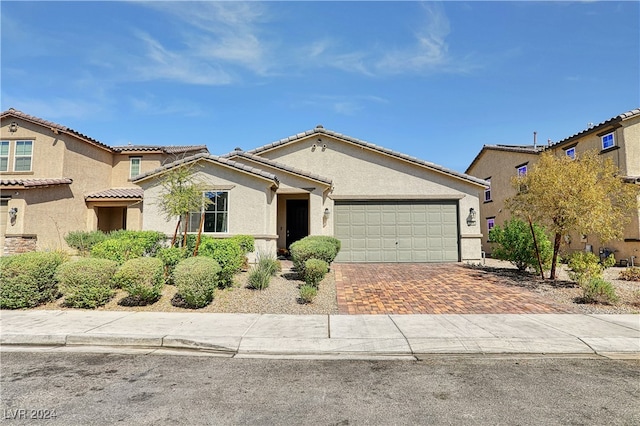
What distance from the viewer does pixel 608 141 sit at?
55.8 feet

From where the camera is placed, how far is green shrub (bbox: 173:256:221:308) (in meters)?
7.93

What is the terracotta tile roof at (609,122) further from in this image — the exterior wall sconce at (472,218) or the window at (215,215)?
the window at (215,215)

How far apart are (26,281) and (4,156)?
15.1 meters

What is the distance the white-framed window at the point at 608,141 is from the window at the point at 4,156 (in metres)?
30.5

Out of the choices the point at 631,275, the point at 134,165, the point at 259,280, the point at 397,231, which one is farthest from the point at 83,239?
the point at 631,275

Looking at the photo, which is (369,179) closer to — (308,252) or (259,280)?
(308,252)

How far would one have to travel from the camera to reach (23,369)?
15.7 feet

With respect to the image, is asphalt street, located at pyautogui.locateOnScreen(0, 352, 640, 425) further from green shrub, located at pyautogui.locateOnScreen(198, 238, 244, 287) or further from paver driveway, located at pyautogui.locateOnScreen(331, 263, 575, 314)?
green shrub, located at pyautogui.locateOnScreen(198, 238, 244, 287)

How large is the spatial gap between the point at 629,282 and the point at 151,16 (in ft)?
56.5

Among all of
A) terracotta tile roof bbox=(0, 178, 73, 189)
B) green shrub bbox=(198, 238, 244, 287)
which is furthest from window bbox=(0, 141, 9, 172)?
green shrub bbox=(198, 238, 244, 287)

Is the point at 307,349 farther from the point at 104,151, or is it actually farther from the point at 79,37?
the point at 104,151

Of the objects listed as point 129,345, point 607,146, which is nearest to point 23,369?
point 129,345

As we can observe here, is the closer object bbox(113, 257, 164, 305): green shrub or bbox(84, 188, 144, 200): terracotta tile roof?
bbox(113, 257, 164, 305): green shrub

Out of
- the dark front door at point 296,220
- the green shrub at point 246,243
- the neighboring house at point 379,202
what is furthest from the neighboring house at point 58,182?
the green shrub at point 246,243
